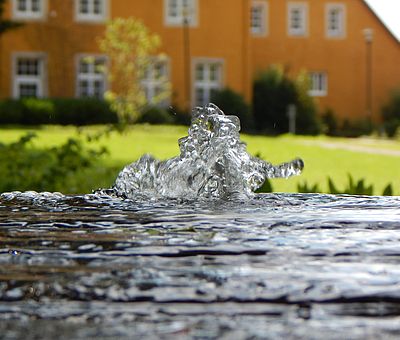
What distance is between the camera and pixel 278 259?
1.88 metres

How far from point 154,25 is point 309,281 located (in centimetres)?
2986

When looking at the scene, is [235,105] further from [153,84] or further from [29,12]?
[29,12]

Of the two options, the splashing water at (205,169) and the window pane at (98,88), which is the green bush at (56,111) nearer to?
the window pane at (98,88)

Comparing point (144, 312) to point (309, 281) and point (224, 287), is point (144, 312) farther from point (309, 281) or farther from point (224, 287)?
point (309, 281)

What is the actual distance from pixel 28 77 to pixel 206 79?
603 centimetres

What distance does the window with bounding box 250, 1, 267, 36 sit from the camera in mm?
35594

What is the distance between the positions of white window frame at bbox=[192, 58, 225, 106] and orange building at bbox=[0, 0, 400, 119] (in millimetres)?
34

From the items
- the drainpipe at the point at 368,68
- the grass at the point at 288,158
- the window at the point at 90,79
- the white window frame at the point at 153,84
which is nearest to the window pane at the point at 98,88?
the window at the point at 90,79

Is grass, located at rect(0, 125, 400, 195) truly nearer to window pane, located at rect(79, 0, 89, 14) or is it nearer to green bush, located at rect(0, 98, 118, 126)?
green bush, located at rect(0, 98, 118, 126)

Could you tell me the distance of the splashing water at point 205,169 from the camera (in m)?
3.47

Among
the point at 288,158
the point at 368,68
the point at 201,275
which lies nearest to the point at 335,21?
the point at 368,68

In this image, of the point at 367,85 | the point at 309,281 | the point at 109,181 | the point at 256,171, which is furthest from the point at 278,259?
the point at 367,85

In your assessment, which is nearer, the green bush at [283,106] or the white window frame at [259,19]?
the green bush at [283,106]

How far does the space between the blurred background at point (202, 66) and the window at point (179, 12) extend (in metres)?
0.03
